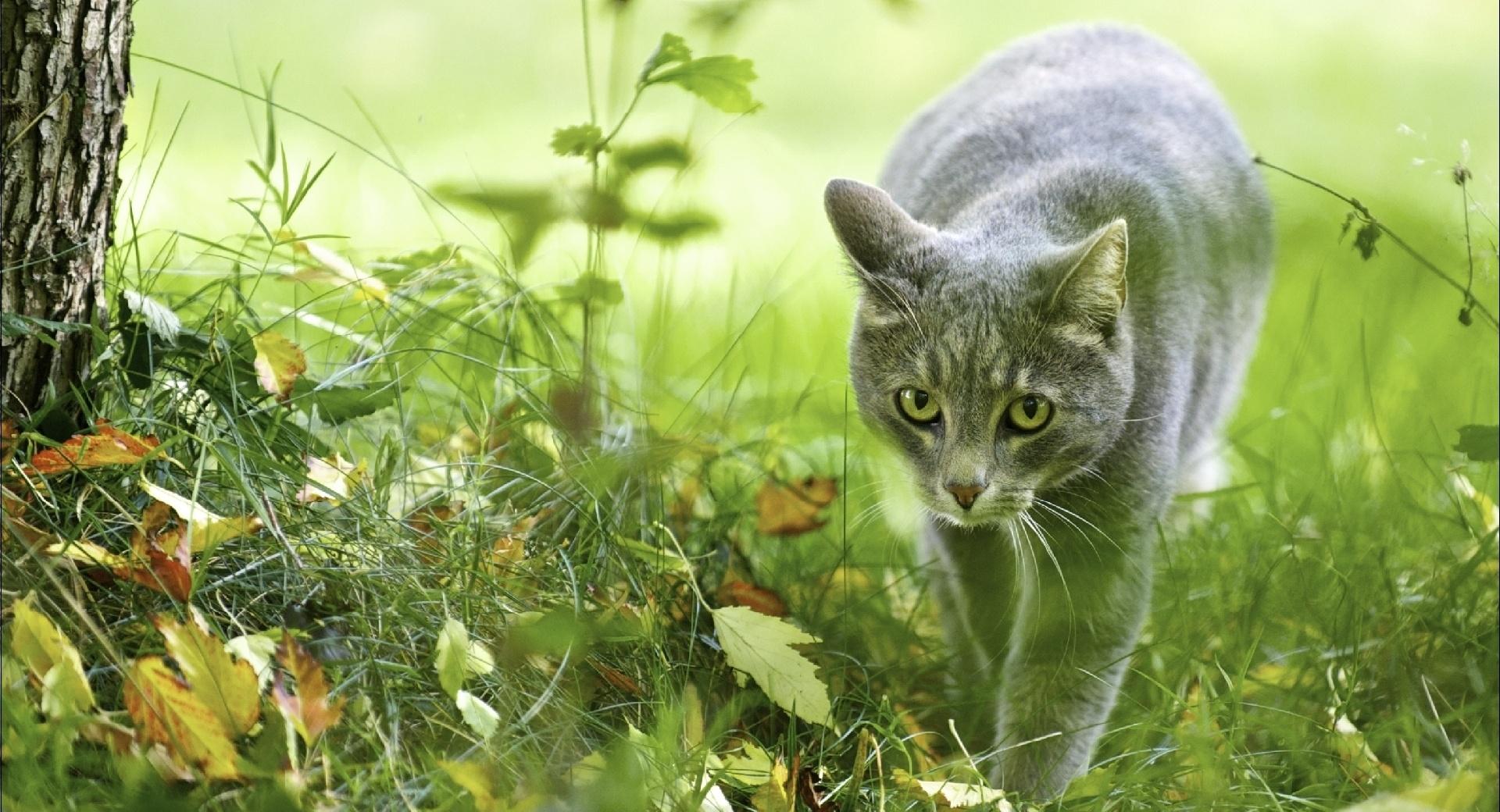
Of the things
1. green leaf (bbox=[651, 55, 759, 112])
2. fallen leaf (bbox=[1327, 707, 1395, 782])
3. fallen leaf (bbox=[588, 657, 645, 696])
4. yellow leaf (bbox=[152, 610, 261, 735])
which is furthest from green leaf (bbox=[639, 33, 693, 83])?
fallen leaf (bbox=[1327, 707, 1395, 782])

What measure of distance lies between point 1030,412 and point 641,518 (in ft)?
2.41

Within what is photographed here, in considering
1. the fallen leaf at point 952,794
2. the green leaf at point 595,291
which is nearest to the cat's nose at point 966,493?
the fallen leaf at point 952,794

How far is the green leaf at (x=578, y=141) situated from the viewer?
6.43ft

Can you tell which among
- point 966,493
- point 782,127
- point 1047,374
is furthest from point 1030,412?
point 782,127

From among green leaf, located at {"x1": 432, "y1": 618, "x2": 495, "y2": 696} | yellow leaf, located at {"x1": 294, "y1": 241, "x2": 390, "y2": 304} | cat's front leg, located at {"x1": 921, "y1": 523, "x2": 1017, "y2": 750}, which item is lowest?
cat's front leg, located at {"x1": 921, "y1": 523, "x2": 1017, "y2": 750}

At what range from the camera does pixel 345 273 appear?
2389 mm

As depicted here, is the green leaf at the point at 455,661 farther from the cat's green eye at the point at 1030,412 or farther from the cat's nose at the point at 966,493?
the cat's green eye at the point at 1030,412

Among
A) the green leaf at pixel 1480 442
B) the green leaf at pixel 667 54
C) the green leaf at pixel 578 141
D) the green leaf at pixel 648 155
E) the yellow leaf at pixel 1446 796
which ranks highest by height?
the green leaf at pixel 667 54

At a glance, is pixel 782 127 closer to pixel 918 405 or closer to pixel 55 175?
pixel 918 405

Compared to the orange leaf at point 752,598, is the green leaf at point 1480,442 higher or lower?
higher

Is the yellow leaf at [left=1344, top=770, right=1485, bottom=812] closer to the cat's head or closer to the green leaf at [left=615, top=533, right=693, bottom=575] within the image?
the cat's head

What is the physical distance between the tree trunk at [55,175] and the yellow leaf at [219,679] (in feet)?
1.94

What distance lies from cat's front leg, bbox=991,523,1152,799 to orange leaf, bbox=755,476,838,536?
449mm

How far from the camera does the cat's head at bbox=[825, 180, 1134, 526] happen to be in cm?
218
